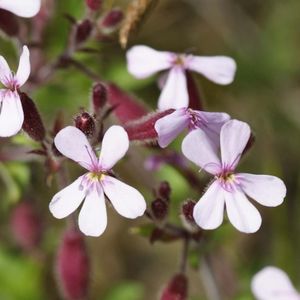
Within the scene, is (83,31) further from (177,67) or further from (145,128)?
(145,128)

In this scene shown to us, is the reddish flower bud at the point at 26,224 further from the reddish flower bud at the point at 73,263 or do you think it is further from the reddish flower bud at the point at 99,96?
the reddish flower bud at the point at 99,96

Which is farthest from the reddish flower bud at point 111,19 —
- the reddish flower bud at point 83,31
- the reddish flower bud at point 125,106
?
the reddish flower bud at point 125,106

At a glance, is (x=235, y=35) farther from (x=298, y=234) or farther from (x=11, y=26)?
(x=11, y=26)

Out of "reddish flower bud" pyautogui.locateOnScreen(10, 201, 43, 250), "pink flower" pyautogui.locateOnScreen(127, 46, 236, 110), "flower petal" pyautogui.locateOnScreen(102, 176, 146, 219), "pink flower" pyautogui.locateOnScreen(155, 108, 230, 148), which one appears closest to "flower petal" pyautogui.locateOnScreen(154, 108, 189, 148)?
"pink flower" pyautogui.locateOnScreen(155, 108, 230, 148)

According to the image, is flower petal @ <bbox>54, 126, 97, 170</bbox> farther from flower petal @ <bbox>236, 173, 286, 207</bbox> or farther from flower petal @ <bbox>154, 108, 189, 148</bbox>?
flower petal @ <bbox>236, 173, 286, 207</bbox>

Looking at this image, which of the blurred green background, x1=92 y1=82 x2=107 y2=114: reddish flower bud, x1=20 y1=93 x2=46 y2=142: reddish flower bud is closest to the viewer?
x1=20 y1=93 x2=46 y2=142: reddish flower bud

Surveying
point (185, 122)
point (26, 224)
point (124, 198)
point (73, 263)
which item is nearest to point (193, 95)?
point (185, 122)
